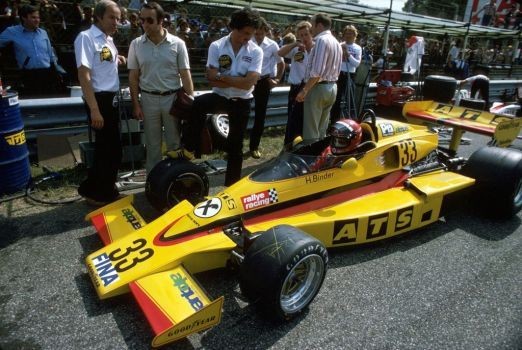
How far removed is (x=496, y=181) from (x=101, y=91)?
4207 millimetres

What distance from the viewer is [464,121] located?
5582mm

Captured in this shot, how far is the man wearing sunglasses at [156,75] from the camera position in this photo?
13.0 ft

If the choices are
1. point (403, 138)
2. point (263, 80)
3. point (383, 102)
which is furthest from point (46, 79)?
point (383, 102)

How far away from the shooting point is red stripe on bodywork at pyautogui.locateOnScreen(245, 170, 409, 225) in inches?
136

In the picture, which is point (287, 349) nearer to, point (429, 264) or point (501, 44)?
point (429, 264)

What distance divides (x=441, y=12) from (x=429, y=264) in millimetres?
23412

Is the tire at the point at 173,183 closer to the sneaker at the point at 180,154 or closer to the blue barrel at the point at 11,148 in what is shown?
the sneaker at the point at 180,154

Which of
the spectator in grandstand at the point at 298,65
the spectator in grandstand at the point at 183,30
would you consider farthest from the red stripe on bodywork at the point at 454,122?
the spectator in grandstand at the point at 183,30

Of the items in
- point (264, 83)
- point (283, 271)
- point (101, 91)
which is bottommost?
point (283, 271)

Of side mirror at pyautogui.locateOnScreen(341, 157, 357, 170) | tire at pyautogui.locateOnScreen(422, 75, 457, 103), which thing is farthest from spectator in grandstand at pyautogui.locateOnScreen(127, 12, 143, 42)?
side mirror at pyautogui.locateOnScreen(341, 157, 357, 170)

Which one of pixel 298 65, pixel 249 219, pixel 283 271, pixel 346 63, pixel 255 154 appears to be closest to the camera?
pixel 283 271

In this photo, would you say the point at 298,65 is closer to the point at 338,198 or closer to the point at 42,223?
the point at 338,198

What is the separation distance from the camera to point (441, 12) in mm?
22922

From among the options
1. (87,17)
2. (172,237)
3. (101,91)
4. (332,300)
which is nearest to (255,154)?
(101,91)
